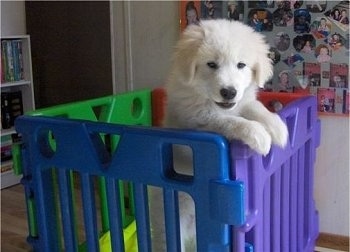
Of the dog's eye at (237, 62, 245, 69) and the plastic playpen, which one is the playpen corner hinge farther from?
the dog's eye at (237, 62, 245, 69)

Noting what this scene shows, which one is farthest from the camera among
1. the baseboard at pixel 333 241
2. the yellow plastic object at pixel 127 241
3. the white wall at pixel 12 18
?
the white wall at pixel 12 18

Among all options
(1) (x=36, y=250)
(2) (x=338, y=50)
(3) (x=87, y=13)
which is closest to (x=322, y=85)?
(2) (x=338, y=50)

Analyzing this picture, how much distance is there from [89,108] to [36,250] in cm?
50

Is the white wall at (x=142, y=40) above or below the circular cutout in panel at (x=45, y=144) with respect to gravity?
above

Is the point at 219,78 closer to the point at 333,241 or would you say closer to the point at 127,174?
the point at 127,174

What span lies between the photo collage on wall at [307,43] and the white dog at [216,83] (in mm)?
533

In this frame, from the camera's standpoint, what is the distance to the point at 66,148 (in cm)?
Answer: 120

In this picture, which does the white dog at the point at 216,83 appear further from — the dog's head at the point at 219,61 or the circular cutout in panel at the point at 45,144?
the circular cutout in panel at the point at 45,144

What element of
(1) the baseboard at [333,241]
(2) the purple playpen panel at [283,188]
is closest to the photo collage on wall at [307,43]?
(2) the purple playpen panel at [283,188]

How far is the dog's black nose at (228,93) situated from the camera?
1143 mm

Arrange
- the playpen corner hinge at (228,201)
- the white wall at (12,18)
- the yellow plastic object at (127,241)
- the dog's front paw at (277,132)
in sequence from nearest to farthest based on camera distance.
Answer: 1. the playpen corner hinge at (228,201)
2. the dog's front paw at (277,132)
3. the yellow plastic object at (127,241)
4. the white wall at (12,18)

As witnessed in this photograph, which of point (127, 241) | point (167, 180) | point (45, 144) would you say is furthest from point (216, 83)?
point (127, 241)

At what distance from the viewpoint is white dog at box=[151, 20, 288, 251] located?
3.80 ft

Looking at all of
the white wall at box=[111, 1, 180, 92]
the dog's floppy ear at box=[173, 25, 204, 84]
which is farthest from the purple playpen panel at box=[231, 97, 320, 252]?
the white wall at box=[111, 1, 180, 92]
